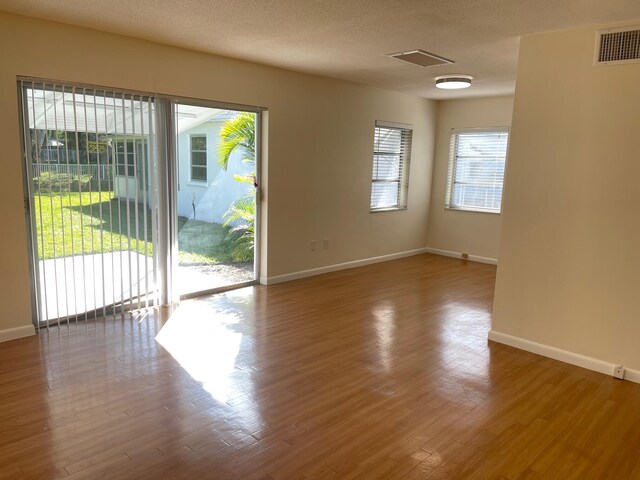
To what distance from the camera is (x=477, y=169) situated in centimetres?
727

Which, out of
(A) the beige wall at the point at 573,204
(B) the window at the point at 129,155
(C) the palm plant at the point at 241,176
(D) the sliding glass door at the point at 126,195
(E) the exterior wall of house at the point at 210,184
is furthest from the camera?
(C) the palm plant at the point at 241,176

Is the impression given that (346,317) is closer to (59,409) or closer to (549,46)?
(59,409)

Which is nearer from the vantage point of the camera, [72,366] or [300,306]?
[72,366]

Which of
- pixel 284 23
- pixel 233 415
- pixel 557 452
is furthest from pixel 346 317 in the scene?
pixel 284 23

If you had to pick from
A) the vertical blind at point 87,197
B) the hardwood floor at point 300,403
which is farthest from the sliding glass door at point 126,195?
the hardwood floor at point 300,403

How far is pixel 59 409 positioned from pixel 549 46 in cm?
411

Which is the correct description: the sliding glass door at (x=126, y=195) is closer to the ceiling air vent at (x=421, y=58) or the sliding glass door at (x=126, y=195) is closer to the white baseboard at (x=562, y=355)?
the ceiling air vent at (x=421, y=58)

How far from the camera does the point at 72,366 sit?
3273 mm

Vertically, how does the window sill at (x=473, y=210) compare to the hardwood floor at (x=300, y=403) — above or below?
above

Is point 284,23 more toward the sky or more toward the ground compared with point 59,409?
more toward the sky

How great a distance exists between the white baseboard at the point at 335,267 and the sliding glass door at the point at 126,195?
609 mm

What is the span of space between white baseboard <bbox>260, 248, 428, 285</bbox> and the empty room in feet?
0.30

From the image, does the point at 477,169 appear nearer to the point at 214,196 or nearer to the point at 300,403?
the point at 214,196

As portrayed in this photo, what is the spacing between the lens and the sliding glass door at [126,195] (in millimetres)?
3689
